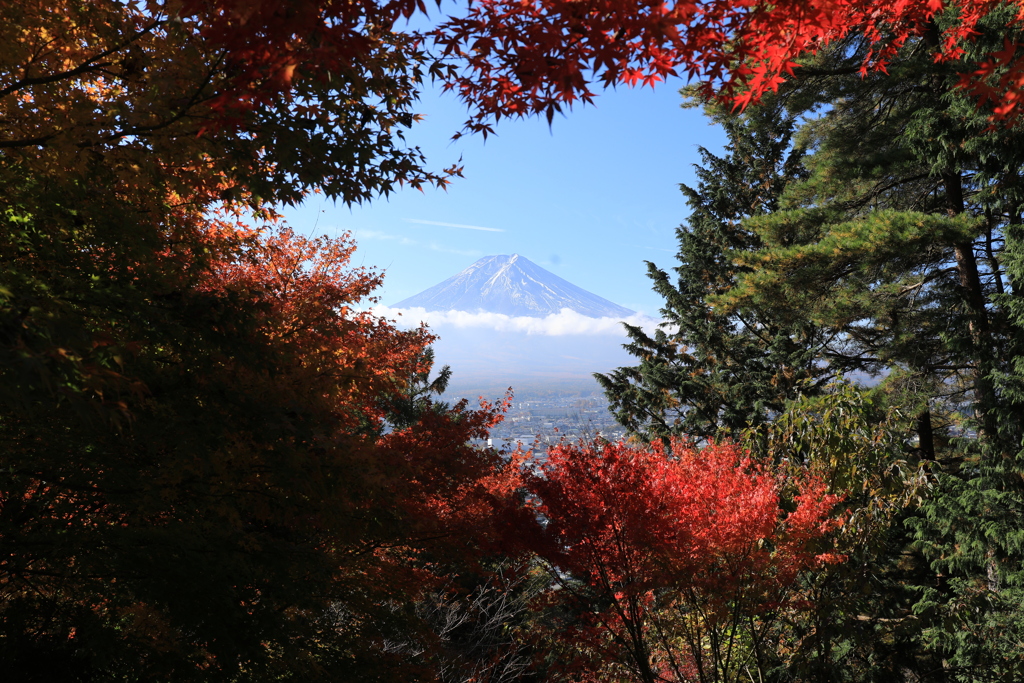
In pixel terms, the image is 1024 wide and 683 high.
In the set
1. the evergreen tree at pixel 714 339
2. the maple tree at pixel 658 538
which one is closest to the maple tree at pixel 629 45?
the maple tree at pixel 658 538

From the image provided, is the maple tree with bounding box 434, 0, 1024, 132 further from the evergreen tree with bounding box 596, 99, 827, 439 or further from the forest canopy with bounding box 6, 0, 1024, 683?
the evergreen tree with bounding box 596, 99, 827, 439

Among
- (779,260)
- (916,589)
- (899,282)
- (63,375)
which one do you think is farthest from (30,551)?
(916,589)

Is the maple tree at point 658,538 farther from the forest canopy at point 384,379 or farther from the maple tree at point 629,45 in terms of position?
the maple tree at point 629,45

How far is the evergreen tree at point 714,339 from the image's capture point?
1834 cm

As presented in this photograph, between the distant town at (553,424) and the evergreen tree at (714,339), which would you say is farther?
the evergreen tree at (714,339)

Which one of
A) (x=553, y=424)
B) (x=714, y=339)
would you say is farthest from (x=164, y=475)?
(x=553, y=424)

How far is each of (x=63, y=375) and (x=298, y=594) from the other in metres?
2.82

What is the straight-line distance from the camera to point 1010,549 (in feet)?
29.1

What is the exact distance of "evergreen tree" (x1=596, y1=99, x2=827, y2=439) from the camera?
18344mm

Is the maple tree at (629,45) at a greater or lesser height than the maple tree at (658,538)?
greater

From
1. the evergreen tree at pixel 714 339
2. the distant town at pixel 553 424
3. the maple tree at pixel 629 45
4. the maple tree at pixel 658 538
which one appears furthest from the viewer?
the evergreen tree at pixel 714 339

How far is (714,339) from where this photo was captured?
1958 cm

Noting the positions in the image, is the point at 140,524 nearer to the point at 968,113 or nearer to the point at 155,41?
the point at 155,41

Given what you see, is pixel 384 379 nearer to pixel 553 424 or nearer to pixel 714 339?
pixel 714 339
